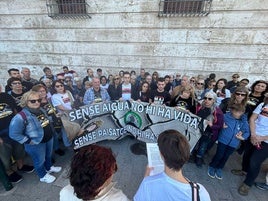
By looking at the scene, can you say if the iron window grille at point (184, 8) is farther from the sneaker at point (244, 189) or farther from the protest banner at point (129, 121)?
the sneaker at point (244, 189)

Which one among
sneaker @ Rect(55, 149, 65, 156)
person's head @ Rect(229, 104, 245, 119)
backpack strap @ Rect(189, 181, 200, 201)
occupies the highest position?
person's head @ Rect(229, 104, 245, 119)

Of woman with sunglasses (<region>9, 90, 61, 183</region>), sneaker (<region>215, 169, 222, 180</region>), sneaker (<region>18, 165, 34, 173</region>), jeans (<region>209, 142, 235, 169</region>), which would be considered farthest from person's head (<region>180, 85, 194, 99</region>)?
sneaker (<region>18, 165, 34, 173</region>)

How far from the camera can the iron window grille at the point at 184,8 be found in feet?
17.5

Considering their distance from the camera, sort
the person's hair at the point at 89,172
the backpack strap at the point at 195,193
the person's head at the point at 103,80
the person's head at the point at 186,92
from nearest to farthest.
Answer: the person's hair at the point at 89,172
the backpack strap at the point at 195,193
the person's head at the point at 186,92
the person's head at the point at 103,80

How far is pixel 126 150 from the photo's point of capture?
3.65 metres

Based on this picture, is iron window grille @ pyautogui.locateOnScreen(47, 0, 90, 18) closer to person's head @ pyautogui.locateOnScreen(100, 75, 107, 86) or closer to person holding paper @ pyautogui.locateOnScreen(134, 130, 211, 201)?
person's head @ pyautogui.locateOnScreen(100, 75, 107, 86)

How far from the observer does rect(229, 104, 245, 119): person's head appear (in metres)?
2.53

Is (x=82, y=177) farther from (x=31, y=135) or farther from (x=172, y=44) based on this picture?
(x=172, y=44)

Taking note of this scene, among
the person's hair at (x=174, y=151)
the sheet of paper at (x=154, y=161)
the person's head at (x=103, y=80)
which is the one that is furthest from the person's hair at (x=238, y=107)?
the person's head at (x=103, y=80)

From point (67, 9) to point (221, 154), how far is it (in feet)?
24.8

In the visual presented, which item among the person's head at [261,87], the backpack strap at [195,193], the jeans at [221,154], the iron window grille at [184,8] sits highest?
the iron window grille at [184,8]

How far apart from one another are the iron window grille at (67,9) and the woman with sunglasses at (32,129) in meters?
5.12

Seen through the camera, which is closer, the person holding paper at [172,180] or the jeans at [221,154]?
the person holding paper at [172,180]

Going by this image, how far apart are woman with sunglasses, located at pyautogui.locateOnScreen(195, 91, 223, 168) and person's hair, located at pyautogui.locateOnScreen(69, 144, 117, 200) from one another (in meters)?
2.40
